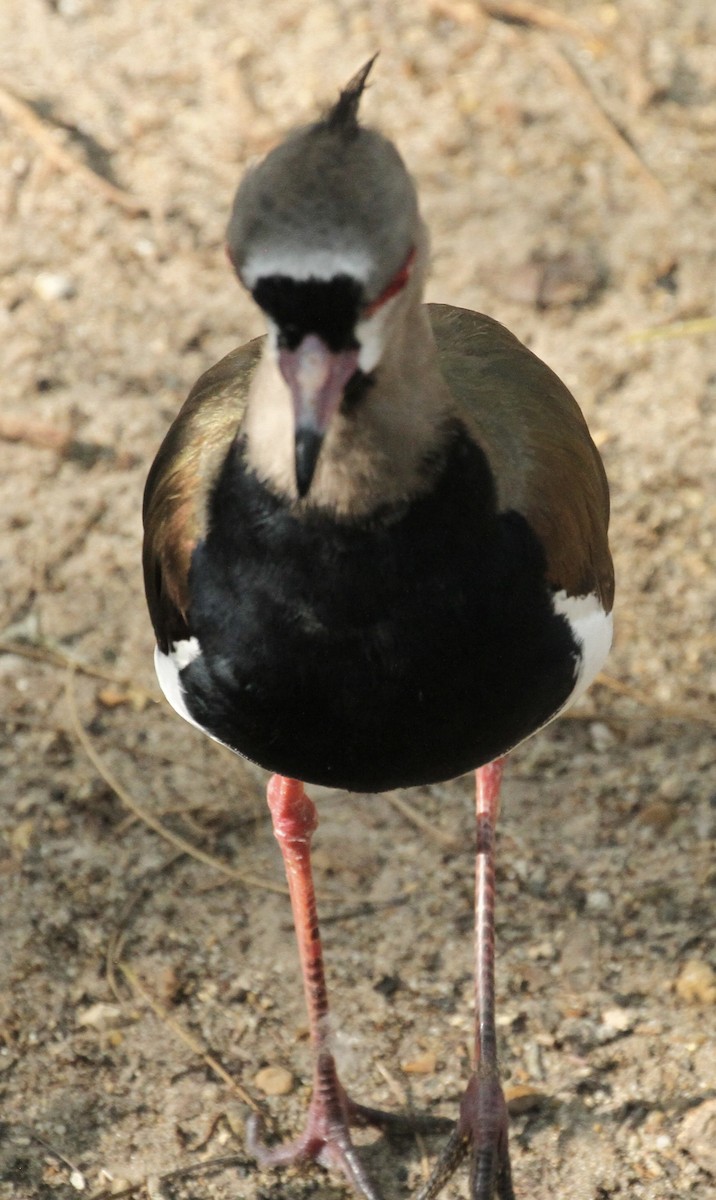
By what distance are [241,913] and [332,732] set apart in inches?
51.6

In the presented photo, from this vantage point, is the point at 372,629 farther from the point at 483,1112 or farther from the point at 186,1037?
the point at 186,1037

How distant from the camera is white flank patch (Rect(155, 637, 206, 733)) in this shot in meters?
3.17

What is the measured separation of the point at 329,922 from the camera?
4.18 meters

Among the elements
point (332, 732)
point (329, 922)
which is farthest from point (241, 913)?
point (332, 732)

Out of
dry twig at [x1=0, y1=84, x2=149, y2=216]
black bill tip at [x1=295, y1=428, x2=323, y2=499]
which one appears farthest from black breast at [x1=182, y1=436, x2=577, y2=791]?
dry twig at [x1=0, y1=84, x2=149, y2=216]

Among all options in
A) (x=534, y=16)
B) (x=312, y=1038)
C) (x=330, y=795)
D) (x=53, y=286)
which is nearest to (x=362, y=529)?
(x=312, y=1038)

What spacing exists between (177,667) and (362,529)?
61cm

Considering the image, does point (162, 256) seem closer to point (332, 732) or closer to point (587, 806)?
point (587, 806)

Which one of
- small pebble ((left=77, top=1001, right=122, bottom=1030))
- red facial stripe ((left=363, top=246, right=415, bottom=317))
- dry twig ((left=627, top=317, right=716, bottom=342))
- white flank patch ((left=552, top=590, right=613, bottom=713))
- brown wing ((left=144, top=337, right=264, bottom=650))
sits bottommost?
small pebble ((left=77, top=1001, right=122, bottom=1030))

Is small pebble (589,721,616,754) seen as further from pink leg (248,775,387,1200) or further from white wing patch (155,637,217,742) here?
white wing patch (155,637,217,742)

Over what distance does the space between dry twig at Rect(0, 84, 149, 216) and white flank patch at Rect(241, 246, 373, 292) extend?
361 cm

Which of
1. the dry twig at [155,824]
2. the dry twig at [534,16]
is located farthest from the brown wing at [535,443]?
the dry twig at [534,16]

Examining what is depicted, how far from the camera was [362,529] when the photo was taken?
9.46 feet

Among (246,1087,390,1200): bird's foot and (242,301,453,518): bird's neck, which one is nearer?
(242,301,453,518): bird's neck
